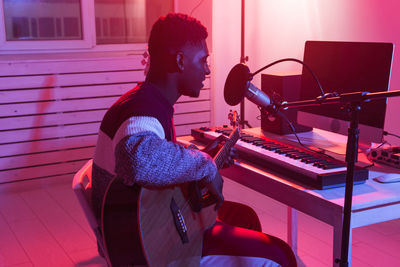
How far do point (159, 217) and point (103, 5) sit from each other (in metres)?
3.59

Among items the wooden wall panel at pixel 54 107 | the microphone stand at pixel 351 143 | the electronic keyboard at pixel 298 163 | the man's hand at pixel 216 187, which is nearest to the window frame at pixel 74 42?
the wooden wall panel at pixel 54 107

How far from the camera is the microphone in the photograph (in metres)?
1.80

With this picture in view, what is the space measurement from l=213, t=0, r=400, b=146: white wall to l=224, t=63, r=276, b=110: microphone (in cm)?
171

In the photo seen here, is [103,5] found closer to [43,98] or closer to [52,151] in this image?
[43,98]

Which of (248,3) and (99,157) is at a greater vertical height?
(248,3)

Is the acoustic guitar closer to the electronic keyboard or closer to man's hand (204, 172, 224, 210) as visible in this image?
man's hand (204, 172, 224, 210)

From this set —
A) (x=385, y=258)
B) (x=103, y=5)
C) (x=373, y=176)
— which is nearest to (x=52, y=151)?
(x=103, y=5)

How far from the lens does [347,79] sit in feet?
7.29

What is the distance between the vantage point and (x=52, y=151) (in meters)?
4.41

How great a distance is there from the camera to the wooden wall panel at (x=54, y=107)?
13.8 feet

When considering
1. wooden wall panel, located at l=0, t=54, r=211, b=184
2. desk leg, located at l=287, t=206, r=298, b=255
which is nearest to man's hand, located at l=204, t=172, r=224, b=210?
desk leg, located at l=287, t=206, r=298, b=255

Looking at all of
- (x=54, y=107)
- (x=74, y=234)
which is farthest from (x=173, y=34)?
(x=54, y=107)

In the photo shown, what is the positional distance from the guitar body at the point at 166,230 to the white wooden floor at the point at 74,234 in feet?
4.34

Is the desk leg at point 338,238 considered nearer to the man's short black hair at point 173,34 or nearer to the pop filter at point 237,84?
the pop filter at point 237,84
